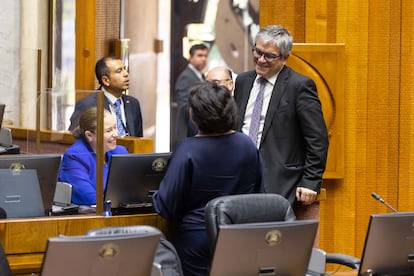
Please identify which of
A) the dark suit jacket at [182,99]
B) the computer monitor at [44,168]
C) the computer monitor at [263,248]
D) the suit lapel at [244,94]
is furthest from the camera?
the dark suit jacket at [182,99]

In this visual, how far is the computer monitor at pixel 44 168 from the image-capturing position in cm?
629

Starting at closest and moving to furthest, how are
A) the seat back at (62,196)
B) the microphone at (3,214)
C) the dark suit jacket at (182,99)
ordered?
the microphone at (3,214)
the seat back at (62,196)
the dark suit jacket at (182,99)

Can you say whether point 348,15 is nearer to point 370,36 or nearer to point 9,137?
point 370,36

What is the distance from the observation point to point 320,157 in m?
7.07

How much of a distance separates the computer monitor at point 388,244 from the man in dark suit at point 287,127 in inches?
48.1

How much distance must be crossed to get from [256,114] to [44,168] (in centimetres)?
138

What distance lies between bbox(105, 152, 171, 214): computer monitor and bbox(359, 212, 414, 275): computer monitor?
1.19 meters

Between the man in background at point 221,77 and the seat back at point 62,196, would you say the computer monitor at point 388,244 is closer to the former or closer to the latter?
the seat back at point 62,196

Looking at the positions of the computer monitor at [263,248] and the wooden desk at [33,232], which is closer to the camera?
the computer monitor at [263,248]

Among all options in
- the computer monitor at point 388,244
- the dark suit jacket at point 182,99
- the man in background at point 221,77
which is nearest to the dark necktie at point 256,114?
the man in background at point 221,77

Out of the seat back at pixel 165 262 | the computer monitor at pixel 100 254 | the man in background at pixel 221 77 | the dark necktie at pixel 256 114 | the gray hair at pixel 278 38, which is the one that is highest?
the gray hair at pixel 278 38

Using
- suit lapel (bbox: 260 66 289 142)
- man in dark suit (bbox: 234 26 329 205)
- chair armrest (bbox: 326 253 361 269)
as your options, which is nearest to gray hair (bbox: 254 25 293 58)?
man in dark suit (bbox: 234 26 329 205)

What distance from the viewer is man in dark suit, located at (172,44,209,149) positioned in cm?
1234

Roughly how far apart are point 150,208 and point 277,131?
106 centimetres
